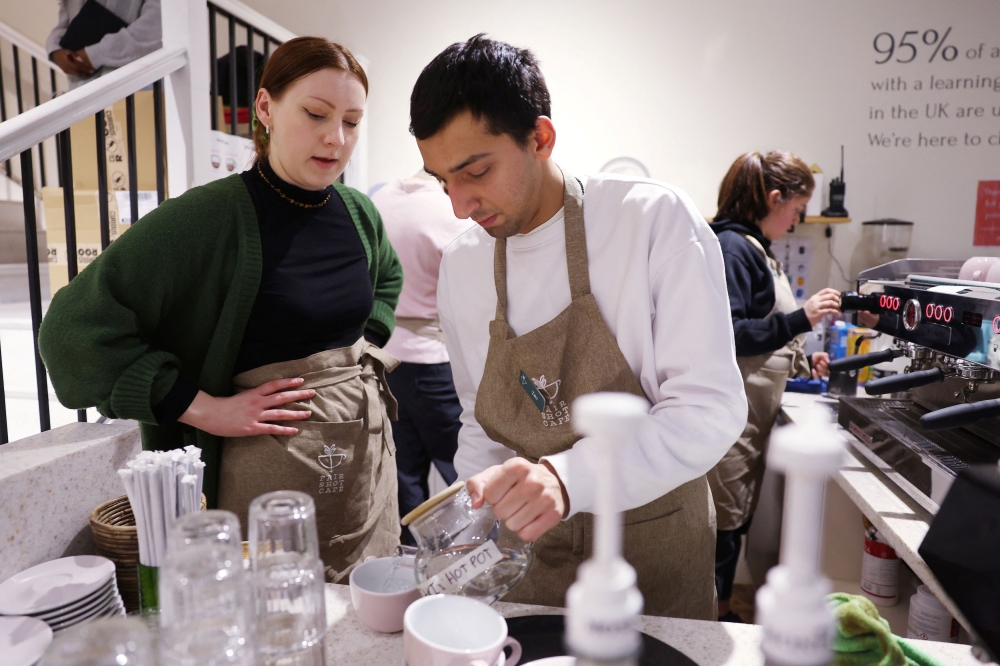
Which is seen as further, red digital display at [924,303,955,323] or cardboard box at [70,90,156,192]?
cardboard box at [70,90,156,192]

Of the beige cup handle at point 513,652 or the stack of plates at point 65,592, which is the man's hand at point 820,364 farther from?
the stack of plates at point 65,592

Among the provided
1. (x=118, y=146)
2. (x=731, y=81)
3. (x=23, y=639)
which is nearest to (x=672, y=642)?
(x=23, y=639)

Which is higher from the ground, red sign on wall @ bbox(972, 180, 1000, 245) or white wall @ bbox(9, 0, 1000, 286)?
white wall @ bbox(9, 0, 1000, 286)

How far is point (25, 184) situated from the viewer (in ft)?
5.37

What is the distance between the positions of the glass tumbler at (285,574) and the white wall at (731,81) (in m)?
3.57

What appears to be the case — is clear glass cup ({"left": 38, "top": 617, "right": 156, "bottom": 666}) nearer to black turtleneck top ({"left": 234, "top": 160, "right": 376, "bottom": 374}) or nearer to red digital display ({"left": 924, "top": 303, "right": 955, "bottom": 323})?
black turtleneck top ({"left": 234, "top": 160, "right": 376, "bottom": 374})

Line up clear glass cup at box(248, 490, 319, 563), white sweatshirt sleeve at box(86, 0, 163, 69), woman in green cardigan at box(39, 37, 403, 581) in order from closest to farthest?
clear glass cup at box(248, 490, 319, 563) < woman in green cardigan at box(39, 37, 403, 581) < white sweatshirt sleeve at box(86, 0, 163, 69)

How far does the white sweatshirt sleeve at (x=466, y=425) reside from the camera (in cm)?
123

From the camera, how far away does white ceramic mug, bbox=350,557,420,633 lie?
0.85 metres

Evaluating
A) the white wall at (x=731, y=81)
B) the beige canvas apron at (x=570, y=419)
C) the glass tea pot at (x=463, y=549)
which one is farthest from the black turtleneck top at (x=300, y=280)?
the white wall at (x=731, y=81)

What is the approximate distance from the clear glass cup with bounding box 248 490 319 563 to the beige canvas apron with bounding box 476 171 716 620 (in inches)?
20.4

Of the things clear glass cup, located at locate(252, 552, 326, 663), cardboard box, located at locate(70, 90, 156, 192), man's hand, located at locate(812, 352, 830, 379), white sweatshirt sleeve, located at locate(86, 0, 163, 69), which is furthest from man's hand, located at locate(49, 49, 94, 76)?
man's hand, located at locate(812, 352, 830, 379)

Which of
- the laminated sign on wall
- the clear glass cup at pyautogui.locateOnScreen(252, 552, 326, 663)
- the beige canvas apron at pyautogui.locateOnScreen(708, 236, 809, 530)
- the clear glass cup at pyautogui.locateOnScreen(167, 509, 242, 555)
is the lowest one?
the beige canvas apron at pyautogui.locateOnScreen(708, 236, 809, 530)

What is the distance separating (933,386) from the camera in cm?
172
